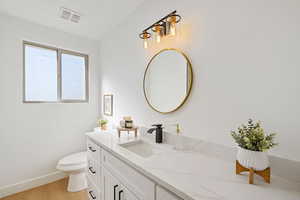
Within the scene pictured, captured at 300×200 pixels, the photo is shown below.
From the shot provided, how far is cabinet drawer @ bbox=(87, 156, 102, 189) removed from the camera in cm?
139

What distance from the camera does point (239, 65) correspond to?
2.97ft

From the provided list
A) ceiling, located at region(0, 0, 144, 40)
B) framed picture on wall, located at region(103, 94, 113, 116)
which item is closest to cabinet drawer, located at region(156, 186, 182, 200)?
framed picture on wall, located at region(103, 94, 113, 116)

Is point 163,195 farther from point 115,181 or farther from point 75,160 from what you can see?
point 75,160

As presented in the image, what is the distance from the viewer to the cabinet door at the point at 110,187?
43.6 inches

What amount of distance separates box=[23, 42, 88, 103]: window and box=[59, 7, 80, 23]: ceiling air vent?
613 mm

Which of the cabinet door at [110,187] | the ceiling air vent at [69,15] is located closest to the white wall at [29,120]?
the ceiling air vent at [69,15]

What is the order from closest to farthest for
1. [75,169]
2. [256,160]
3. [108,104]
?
[256,160]
[75,169]
[108,104]

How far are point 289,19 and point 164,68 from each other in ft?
2.97

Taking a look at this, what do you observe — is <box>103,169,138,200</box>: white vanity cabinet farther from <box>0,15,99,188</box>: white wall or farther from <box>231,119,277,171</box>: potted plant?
<box>0,15,99,188</box>: white wall

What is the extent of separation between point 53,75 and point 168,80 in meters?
2.02

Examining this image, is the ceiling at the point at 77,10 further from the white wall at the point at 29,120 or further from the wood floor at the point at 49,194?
the wood floor at the point at 49,194

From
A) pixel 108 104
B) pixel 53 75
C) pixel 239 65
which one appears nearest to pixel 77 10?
→ pixel 53 75

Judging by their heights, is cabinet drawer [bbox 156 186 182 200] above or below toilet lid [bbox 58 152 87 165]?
above

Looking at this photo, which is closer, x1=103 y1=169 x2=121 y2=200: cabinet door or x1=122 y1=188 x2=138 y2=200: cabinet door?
x1=122 y1=188 x2=138 y2=200: cabinet door
